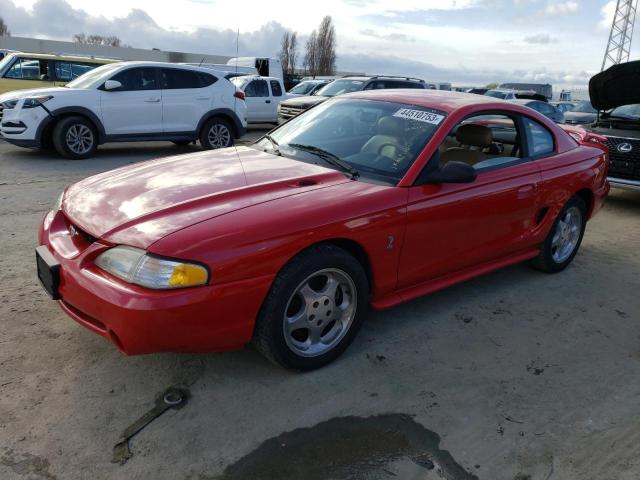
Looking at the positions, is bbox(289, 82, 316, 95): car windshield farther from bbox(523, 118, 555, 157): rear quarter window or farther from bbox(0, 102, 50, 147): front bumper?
bbox(523, 118, 555, 157): rear quarter window

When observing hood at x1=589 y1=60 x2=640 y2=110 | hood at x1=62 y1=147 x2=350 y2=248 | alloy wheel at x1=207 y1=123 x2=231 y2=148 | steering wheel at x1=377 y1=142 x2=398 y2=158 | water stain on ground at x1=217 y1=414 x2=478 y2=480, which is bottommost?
water stain on ground at x1=217 y1=414 x2=478 y2=480

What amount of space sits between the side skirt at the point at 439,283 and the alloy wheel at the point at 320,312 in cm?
24

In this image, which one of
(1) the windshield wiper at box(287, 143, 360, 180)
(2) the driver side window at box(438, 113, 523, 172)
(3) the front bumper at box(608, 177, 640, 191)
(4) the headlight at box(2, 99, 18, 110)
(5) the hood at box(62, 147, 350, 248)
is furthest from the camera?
(4) the headlight at box(2, 99, 18, 110)

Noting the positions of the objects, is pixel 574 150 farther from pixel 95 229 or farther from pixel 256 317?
pixel 95 229

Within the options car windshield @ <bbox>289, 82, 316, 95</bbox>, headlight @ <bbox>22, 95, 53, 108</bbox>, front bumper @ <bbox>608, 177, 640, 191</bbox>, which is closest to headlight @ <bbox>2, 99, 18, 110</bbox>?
headlight @ <bbox>22, 95, 53, 108</bbox>

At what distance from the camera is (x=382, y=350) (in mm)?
3369

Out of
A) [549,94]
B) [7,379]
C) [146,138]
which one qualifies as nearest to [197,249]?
[7,379]

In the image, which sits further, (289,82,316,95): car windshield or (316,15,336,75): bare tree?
(316,15,336,75): bare tree

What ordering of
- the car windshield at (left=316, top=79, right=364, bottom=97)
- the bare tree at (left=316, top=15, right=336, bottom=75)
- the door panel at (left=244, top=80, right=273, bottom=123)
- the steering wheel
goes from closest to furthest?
1. the steering wheel
2. the car windshield at (left=316, top=79, right=364, bottom=97)
3. the door panel at (left=244, top=80, right=273, bottom=123)
4. the bare tree at (left=316, top=15, right=336, bottom=75)

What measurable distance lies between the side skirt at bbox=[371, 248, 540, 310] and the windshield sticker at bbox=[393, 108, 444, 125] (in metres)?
1.07

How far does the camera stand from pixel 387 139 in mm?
3674

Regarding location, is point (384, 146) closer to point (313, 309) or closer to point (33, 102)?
point (313, 309)

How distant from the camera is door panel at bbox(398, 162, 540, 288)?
3354 millimetres

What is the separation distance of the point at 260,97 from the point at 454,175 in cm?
1259
